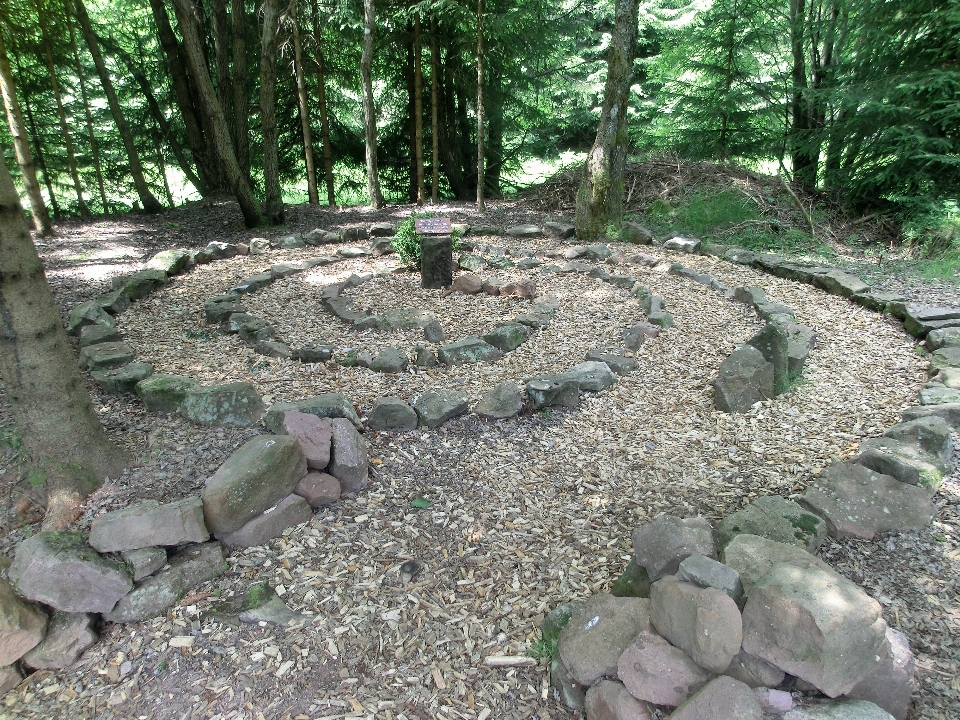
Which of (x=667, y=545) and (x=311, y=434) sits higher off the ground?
(x=311, y=434)

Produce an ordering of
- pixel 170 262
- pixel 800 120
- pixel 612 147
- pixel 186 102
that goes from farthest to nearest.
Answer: pixel 186 102 → pixel 800 120 → pixel 612 147 → pixel 170 262

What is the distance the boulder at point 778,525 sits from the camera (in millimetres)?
2547

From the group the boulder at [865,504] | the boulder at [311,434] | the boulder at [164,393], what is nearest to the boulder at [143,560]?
the boulder at [311,434]

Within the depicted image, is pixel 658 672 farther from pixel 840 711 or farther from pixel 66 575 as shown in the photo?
pixel 66 575

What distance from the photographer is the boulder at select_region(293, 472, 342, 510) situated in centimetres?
301

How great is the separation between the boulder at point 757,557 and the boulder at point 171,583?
2142 millimetres

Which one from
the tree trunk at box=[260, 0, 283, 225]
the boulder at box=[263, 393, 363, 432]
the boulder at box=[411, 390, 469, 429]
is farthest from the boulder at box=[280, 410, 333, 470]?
the tree trunk at box=[260, 0, 283, 225]

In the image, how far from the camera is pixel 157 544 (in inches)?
101

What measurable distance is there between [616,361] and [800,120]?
27.5ft

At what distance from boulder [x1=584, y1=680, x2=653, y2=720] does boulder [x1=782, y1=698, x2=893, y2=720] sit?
42 cm

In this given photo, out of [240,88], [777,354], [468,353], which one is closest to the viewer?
[777,354]

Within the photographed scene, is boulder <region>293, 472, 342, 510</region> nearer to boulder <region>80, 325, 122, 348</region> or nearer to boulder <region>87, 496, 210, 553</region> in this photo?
boulder <region>87, 496, 210, 553</region>

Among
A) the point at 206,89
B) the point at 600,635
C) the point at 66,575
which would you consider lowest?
the point at 600,635

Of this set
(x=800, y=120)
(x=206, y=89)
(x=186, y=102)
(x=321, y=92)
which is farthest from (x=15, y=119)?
(x=800, y=120)
